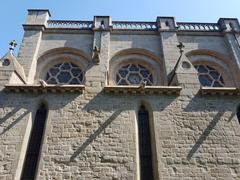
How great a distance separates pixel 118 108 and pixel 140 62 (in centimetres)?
343

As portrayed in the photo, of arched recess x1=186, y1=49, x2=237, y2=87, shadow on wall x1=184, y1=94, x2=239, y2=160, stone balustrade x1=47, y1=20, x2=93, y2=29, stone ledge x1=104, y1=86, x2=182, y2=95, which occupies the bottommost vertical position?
shadow on wall x1=184, y1=94, x2=239, y2=160

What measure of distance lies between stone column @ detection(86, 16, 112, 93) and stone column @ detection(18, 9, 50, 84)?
7.92 ft

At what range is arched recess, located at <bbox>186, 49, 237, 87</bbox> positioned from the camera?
34.3 ft

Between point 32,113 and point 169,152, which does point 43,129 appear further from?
point 169,152

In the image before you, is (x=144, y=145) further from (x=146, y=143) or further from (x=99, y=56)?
(x=99, y=56)

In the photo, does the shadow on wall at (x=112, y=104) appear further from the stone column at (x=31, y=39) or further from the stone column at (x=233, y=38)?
the stone column at (x=233, y=38)

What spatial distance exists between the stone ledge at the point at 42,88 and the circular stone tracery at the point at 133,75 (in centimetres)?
228

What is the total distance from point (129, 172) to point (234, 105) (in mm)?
4353

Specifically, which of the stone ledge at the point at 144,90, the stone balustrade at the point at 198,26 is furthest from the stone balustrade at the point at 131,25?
the stone ledge at the point at 144,90

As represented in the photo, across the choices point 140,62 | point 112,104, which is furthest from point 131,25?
point 112,104

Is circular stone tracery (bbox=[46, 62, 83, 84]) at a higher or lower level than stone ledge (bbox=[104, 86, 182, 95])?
higher

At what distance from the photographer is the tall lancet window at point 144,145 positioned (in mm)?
7090

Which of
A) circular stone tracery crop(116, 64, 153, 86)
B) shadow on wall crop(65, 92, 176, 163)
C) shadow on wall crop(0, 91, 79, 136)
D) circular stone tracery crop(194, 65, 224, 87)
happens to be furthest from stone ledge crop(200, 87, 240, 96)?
shadow on wall crop(0, 91, 79, 136)

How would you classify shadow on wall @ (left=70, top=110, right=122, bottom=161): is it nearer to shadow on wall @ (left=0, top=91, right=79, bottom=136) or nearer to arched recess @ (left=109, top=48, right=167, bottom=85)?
shadow on wall @ (left=0, top=91, right=79, bottom=136)
